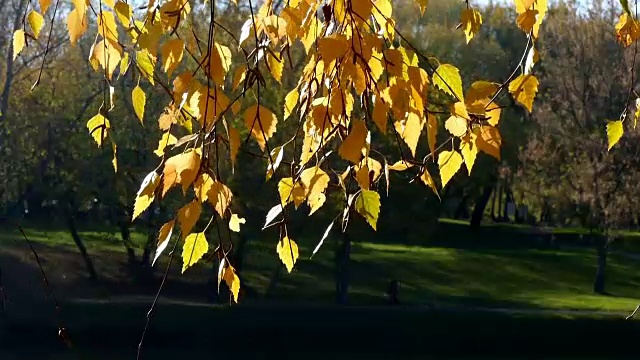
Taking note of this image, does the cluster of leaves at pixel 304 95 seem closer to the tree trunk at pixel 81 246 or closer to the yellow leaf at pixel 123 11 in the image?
the yellow leaf at pixel 123 11

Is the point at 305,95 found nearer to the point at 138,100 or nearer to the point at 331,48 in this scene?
the point at 138,100

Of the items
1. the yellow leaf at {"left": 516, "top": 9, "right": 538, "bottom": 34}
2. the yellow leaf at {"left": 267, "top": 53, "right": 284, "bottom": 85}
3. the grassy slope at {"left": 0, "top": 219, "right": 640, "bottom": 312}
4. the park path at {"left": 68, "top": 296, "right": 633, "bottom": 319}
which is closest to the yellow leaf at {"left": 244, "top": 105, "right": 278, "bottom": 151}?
the yellow leaf at {"left": 267, "top": 53, "right": 284, "bottom": 85}

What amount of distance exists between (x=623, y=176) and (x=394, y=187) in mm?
7258

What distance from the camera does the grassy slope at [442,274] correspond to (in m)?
26.5

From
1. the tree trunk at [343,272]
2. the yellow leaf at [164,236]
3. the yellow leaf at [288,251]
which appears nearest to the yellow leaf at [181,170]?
the yellow leaf at [164,236]

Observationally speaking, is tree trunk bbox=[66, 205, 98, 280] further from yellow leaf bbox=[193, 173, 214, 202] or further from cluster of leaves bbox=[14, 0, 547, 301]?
yellow leaf bbox=[193, 173, 214, 202]

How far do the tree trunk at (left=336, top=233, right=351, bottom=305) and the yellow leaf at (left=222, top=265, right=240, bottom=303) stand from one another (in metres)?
23.1

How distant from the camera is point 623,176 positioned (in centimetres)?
2798

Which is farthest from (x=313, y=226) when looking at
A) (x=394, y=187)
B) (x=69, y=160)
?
(x=69, y=160)

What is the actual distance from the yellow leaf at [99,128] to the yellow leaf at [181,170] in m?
0.40

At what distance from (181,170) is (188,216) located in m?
0.13

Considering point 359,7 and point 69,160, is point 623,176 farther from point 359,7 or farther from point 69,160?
point 359,7

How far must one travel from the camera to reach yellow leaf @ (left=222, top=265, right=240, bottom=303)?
2.02 metres

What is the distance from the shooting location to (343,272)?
25.9 meters
